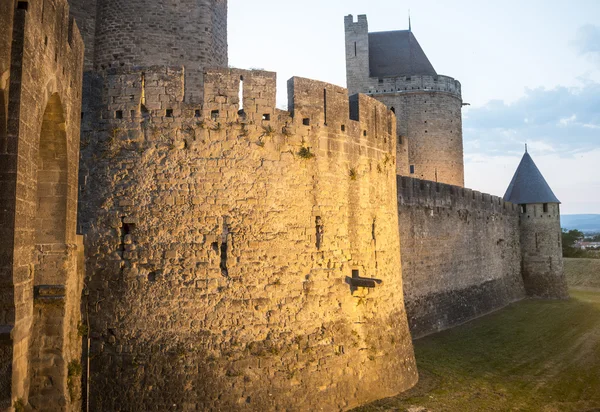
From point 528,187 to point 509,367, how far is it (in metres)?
17.4

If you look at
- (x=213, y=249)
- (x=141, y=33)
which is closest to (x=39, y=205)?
(x=213, y=249)

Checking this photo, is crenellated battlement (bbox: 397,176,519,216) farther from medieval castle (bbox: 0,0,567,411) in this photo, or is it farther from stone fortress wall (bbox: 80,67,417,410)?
stone fortress wall (bbox: 80,67,417,410)


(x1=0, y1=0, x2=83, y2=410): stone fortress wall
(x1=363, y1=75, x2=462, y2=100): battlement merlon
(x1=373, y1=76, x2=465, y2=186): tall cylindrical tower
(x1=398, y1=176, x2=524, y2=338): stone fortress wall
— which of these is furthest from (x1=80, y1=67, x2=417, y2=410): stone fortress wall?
(x1=363, y1=75, x2=462, y2=100): battlement merlon

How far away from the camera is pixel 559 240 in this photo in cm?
2730

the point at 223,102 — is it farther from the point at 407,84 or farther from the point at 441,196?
the point at 407,84

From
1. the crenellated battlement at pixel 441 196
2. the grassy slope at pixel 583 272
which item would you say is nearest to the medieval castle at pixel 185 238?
the crenellated battlement at pixel 441 196

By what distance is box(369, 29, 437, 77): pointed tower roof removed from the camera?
28.6m

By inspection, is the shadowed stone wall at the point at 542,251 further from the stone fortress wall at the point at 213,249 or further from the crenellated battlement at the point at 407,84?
the stone fortress wall at the point at 213,249

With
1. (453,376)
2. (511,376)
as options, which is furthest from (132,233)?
(511,376)

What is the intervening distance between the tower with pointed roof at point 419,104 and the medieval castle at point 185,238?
57.9 ft

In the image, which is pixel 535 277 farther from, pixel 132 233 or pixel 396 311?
pixel 132 233

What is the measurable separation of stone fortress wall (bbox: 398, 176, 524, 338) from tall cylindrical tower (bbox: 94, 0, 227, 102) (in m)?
7.06

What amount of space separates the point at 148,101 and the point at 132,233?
1.99 metres

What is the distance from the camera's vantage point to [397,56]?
1154 inches
